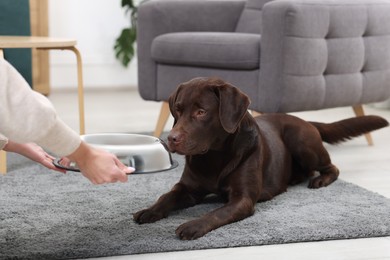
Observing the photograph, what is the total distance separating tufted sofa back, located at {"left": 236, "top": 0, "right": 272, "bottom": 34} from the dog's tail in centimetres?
113

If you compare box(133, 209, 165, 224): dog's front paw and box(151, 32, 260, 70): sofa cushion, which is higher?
box(151, 32, 260, 70): sofa cushion

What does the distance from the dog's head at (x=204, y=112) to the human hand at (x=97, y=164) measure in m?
0.57

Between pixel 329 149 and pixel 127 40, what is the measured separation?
9.54 ft

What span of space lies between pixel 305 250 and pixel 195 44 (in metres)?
1.70

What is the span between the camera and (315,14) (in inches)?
122

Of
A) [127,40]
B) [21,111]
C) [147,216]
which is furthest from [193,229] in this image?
[127,40]

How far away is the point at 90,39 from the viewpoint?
5988mm

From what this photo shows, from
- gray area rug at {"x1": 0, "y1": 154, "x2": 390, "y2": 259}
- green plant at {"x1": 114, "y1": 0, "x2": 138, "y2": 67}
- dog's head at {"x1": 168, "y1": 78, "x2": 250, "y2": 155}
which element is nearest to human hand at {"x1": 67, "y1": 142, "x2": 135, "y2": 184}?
gray area rug at {"x1": 0, "y1": 154, "x2": 390, "y2": 259}

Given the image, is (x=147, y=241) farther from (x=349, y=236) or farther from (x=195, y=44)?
(x=195, y=44)

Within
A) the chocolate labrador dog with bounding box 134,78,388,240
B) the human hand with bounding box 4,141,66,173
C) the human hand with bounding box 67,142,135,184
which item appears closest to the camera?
the human hand with bounding box 67,142,135,184

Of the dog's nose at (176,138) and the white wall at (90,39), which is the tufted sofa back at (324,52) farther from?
the white wall at (90,39)

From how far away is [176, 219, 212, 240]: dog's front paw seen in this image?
6.34 feet

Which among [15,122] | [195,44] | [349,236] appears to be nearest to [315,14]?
[195,44]

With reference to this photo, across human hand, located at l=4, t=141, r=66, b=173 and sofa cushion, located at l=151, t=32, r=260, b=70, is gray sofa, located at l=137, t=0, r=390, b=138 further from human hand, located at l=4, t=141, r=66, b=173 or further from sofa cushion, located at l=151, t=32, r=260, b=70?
human hand, located at l=4, t=141, r=66, b=173
